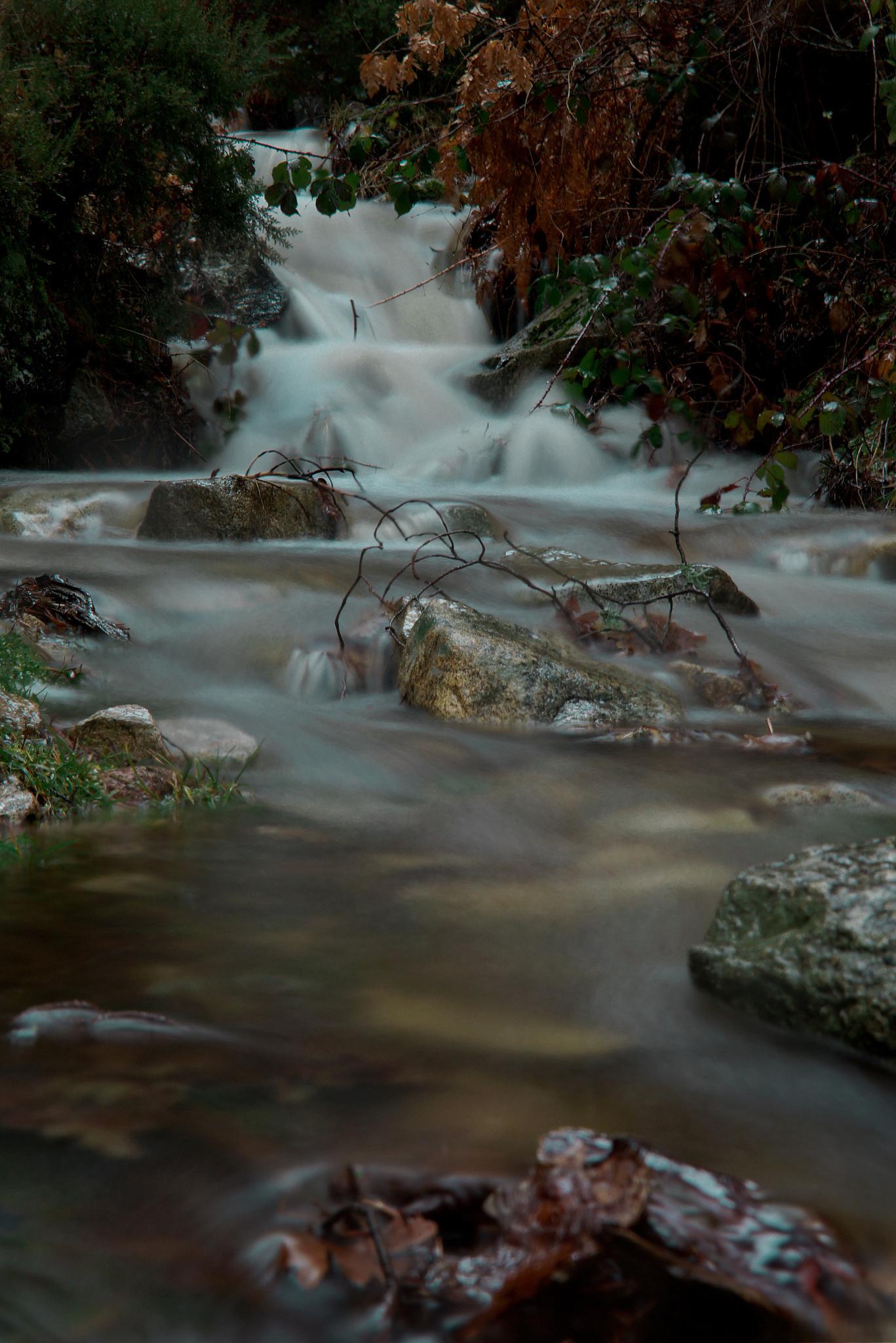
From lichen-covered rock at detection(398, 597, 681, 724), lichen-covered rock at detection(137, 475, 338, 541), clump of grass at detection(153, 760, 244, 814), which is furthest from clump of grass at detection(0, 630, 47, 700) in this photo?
lichen-covered rock at detection(137, 475, 338, 541)

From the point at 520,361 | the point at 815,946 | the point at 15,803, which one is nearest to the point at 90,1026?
the point at 815,946

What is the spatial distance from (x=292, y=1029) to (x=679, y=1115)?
523 millimetres

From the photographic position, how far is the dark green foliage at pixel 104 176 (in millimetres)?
6844

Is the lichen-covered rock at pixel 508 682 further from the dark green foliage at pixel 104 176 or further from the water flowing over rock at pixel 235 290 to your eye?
the water flowing over rock at pixel 235 290

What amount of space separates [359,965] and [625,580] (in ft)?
9.95

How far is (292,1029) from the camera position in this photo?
1481 millimetres

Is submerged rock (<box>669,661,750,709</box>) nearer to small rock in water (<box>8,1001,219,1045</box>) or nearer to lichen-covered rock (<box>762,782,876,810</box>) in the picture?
lichen-covered rock (<box>762,782,876,810</box>)

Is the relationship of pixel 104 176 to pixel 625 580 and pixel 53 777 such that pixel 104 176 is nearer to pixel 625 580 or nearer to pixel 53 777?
pixel 625 580

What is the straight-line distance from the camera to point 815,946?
5.05 ft

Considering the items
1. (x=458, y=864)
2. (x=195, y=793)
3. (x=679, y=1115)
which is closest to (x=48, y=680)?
(x=195, y=793)

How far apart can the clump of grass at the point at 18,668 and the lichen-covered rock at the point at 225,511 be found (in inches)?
104

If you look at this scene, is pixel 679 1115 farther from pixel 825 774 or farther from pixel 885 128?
pixel 885 128

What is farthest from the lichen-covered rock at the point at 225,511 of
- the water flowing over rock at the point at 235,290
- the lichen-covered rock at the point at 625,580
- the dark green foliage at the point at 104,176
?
the water flowing over rock at the point at 235,290

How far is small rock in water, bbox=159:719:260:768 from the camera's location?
2.91 m
